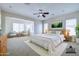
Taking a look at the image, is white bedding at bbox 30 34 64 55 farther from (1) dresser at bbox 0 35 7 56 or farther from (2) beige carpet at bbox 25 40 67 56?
(1) dresser at bbox 0 35 7 56

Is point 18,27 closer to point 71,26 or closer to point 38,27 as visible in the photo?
point 38,27

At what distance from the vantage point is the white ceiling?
240 cm

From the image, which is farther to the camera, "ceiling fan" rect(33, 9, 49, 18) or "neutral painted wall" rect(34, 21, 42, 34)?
"neutral painted wall" rect(34, 21, 42, 34)

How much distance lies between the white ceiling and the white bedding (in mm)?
520

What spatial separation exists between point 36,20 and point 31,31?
0.95 feet

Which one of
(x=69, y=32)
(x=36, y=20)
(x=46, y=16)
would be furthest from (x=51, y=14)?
(x=69, y=32)

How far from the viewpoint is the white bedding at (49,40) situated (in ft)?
7.87

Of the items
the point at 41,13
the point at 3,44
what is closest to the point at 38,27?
the point at 41,13

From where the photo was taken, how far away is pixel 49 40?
2.41 meters

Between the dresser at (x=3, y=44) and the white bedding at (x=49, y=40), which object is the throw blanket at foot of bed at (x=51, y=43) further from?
the dresser at (x=3, y=44)

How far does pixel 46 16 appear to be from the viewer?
8.23 feet

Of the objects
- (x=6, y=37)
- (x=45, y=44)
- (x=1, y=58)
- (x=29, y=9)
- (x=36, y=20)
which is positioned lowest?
(x=1, y=58)

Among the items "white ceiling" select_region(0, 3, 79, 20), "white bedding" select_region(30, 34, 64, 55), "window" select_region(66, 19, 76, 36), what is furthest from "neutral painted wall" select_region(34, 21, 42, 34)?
"window" select_region(66, 19, 76, 36)

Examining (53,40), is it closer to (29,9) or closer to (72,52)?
(72,52)
